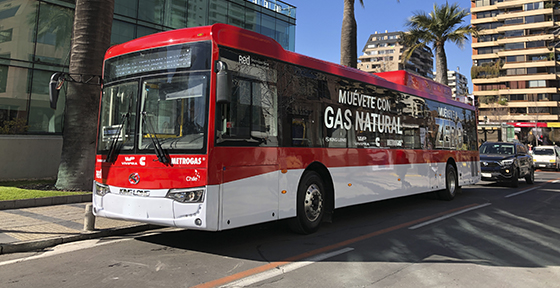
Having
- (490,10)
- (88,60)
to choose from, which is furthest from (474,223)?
(490,10)

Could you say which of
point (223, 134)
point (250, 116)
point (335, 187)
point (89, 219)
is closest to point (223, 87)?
point (223, 134)

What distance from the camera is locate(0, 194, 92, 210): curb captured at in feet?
30.4

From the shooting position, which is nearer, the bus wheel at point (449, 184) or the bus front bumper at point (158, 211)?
the bus front bumper at point (158, 211)

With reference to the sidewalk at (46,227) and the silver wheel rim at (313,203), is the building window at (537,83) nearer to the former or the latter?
the silver wheel rim at (313,203)

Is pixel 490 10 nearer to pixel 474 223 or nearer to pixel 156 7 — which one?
pixel 156 7

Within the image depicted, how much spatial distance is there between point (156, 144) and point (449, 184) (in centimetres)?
992

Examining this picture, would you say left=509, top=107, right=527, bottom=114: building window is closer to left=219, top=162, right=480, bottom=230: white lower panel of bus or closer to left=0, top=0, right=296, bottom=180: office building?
left=219, top=162, right=480, bottom=230: white lower panel of bus

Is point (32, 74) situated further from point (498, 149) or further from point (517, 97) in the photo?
point (517, 97)

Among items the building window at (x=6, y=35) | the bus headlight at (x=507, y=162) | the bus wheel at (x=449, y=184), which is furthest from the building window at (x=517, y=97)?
the building window at (x=6, y=35)

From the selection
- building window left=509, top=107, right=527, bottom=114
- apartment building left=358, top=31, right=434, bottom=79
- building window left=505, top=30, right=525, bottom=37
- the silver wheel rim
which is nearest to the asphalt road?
the silver wheel rim

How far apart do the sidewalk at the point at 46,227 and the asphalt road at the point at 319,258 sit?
0.26 m

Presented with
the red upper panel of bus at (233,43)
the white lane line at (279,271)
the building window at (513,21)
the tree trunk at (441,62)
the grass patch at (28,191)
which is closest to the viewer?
the white lane line at (279,271)

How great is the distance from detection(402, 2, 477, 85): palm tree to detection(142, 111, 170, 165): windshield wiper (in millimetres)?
23632

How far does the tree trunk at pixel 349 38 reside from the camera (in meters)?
17.2
